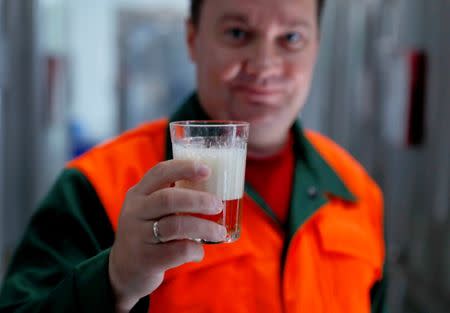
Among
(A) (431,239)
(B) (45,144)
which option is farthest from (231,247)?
(B) (45,144)

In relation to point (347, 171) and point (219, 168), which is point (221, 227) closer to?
point (219, 168)

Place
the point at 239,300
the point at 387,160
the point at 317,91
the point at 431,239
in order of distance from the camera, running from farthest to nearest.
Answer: the point at 317,91
the point at 387,160
the point at 431,239
the point at 239,300

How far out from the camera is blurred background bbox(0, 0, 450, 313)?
186cm

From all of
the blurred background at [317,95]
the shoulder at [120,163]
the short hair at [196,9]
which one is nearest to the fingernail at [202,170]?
the shoulder at [120,163]

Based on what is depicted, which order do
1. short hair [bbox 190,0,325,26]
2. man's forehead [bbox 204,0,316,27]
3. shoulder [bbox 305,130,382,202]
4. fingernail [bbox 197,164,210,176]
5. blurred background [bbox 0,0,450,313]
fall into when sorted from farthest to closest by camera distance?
blurred background [bbox 0,0,450,313] → shoulder [bbox 305,130,382,202] → short hair [bbox 190,0,325,26] → man's forehead [bbox 204,0,316,27] → fingernail [bbox 197,164,210,176]

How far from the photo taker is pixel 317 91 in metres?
2.81

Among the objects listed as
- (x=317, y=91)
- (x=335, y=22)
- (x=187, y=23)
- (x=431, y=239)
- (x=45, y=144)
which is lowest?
(x=431, y=239)

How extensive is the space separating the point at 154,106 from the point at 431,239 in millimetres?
1845

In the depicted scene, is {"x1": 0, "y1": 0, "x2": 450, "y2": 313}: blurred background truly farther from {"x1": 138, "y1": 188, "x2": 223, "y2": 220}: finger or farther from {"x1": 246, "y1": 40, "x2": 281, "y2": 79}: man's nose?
{"x1": 138, "y1": 188, "x2": 223, "y2": 220}: finger

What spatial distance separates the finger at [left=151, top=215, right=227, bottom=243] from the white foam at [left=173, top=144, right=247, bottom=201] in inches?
1.5

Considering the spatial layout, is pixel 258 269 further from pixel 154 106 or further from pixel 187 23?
pixel 154 106

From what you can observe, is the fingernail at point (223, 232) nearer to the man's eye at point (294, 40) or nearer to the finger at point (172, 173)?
the finger at point (172, 173)

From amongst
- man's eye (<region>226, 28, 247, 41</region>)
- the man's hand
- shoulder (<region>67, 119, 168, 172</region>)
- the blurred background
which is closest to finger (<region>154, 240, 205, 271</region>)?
the man's hand

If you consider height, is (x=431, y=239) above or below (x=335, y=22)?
below
